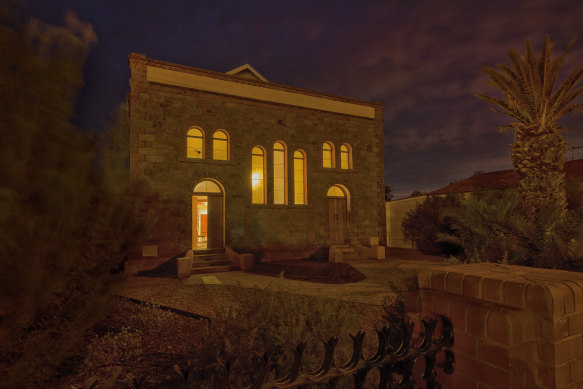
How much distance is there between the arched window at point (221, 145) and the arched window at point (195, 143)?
532 millimetres

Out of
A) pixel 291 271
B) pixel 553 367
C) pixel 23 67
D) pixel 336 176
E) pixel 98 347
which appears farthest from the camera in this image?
pixel 336 176

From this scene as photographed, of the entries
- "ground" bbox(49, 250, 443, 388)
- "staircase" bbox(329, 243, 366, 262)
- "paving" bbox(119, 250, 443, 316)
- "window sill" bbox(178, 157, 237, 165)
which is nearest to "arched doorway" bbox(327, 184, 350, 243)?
"staircase" bbox(329, 243, 366, 262)

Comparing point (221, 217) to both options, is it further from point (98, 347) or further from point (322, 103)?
point (98, 347)

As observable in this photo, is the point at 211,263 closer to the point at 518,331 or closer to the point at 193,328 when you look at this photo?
the point at 193,328

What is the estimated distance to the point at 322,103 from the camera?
13766 mm

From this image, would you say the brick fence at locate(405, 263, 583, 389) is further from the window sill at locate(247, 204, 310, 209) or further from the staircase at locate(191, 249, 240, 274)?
the window sill at locate(247, 204, 310, 209)

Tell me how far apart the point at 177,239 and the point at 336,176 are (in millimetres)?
7459

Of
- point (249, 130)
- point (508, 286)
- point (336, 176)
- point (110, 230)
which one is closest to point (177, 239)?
point (249, 130)

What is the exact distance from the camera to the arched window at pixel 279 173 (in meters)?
12.9

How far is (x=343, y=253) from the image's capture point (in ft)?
41.8

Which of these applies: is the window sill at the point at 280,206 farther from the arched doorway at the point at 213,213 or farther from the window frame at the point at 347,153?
the window frame at the point at 347,153

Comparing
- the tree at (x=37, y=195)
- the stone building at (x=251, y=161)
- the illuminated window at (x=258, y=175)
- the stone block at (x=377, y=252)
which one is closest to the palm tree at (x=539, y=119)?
the stone block at (x=377, y=252)

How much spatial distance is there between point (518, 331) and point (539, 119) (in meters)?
9.20

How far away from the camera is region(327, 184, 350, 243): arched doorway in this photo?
13727mm
